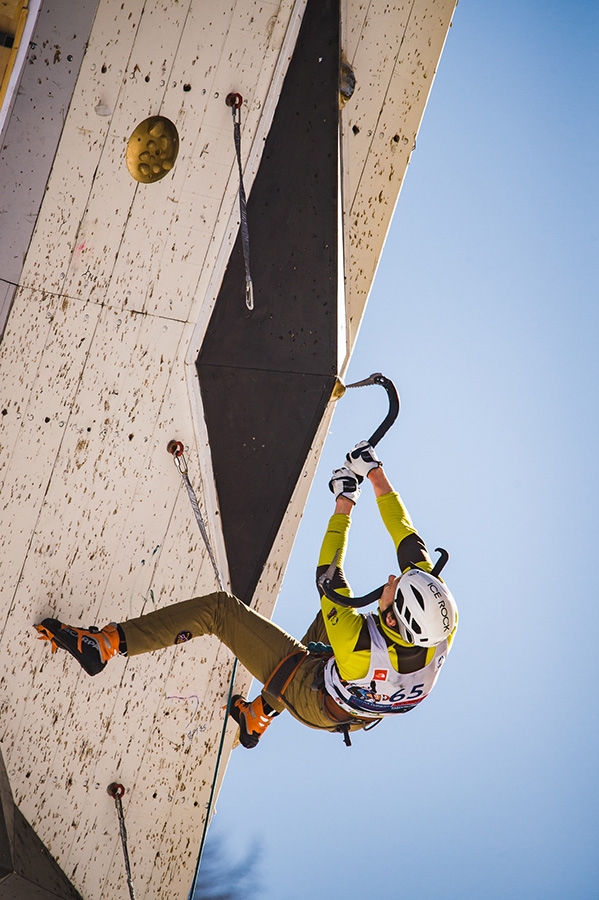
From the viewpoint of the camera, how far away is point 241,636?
2.45 m

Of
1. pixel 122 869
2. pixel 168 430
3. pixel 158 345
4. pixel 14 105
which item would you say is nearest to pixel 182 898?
pixel 122 869

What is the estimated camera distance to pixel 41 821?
2510 millimetres

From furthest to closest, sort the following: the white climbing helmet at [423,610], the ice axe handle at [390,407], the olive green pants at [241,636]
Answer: the ice axe handle at [390,407]
the olive green pants at [241,636]
the white climbing helmet at [423,610]

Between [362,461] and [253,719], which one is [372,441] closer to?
[362,461]

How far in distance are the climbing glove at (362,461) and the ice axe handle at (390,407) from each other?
23 millimetres

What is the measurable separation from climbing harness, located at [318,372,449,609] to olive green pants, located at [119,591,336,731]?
0.26 meters

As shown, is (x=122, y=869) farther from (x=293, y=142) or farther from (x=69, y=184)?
(x=293, y=142)

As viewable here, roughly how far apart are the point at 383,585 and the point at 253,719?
2.44 feet

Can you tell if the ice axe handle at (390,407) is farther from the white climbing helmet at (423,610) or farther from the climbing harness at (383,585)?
the white climbing helmet at (423,610)

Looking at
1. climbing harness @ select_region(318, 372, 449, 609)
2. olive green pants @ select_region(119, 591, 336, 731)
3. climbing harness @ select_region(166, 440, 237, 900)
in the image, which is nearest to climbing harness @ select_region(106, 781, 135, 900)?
climbing harness @ select_region(166, 440, 237, 900)

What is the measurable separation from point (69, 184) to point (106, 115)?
196mm

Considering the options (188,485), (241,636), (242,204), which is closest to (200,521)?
(188,485)

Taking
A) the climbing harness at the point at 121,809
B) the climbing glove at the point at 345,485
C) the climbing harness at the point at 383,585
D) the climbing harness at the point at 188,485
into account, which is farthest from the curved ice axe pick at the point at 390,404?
the climbing harness at the point at 121,809

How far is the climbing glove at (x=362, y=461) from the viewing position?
99.0 inches
